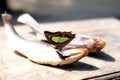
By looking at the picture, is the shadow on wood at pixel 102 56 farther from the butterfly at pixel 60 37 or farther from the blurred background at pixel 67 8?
the blurred background at pixel 67 8

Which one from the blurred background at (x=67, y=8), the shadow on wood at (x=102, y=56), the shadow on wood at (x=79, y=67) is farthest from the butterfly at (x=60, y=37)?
the blurred background at (x=67, y=8)

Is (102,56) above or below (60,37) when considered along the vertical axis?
below

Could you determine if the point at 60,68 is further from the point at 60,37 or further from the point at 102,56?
the point at 102,56

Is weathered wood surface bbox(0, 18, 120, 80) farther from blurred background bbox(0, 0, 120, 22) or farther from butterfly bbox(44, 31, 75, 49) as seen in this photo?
blurred background bbox(0, 0, 120, 22)

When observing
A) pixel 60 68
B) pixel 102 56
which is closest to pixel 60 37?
pixel 60 68

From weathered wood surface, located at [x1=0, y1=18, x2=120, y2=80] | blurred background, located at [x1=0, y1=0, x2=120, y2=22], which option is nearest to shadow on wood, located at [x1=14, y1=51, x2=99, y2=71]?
weathered wood surface, located at [x1=0, y1=18, x2=120, y2=80]

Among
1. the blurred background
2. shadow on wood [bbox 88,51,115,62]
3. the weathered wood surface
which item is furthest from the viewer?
the blurred background

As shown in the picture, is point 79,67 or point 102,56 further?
point 102,56
